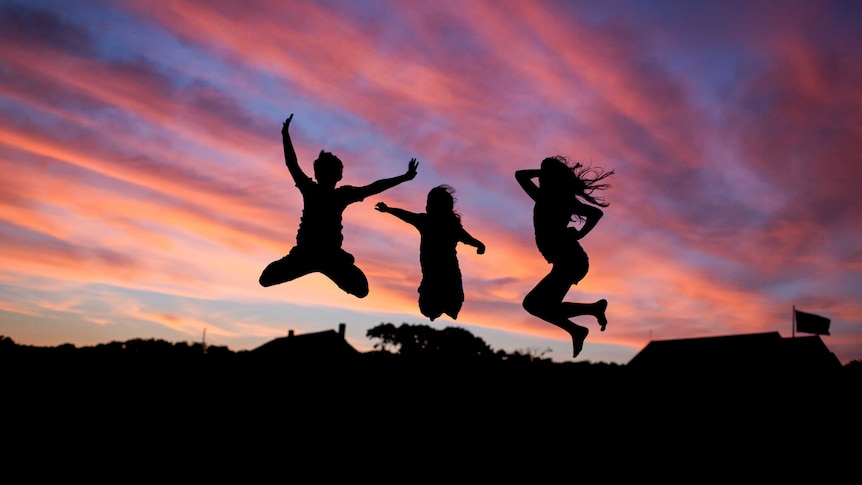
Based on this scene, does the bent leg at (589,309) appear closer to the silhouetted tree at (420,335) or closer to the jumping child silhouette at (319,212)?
the jumping child silhouette at (319,212)

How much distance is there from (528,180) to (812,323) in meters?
27.3

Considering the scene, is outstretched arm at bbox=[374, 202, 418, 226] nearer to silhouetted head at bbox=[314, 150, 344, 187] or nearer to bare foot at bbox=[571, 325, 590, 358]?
silhouetted head at bbox=[314, 150, 344, 187]

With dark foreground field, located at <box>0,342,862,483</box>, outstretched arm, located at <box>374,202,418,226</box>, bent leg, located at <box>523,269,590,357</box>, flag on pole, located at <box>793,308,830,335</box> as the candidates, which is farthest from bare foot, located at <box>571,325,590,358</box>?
flag on pole, located at <box>793,308,830,335</box>

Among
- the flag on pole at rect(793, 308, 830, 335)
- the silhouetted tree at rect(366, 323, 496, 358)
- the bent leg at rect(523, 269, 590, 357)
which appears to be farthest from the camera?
the silhouetted tree at rect(366, 323, 496, 358)

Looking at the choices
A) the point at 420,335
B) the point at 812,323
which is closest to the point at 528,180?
the point at 812,323

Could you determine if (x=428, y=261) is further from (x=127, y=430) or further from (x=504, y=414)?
(x=127, y=430)

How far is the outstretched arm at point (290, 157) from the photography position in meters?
6.24

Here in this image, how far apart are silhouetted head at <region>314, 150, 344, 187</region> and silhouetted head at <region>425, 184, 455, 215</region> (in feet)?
4.07

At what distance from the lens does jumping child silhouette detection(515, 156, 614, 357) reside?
6.46 metres

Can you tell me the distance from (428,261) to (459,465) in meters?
2.36

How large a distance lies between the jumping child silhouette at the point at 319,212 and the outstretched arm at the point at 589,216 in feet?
6.32

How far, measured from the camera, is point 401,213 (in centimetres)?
710

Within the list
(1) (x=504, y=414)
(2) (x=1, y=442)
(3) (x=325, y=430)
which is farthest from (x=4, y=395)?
(1) (x=504, y=414)

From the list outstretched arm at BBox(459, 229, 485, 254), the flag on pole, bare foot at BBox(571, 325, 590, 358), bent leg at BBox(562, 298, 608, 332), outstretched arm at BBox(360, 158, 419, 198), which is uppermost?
the flag on pole
